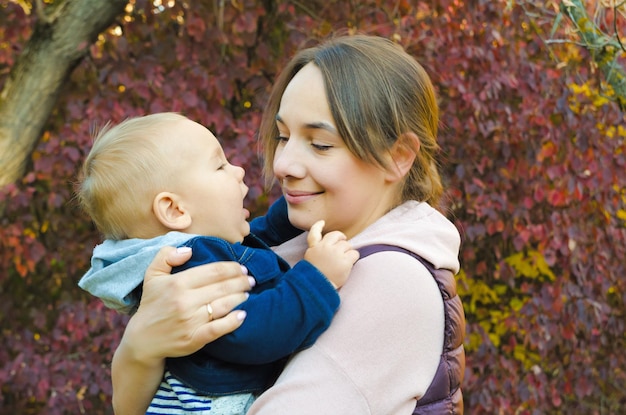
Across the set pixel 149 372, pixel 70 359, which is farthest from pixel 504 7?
pixel 149 372

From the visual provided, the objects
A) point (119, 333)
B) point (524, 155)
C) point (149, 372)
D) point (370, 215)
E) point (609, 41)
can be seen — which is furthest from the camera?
point (524, 155)

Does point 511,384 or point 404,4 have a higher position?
point 404,4

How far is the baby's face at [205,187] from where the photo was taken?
6.48ft

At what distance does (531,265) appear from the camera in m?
4.68

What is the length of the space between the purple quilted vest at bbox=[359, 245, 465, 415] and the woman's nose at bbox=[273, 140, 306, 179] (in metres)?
0.24

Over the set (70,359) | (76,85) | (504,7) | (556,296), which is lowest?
(556,296)

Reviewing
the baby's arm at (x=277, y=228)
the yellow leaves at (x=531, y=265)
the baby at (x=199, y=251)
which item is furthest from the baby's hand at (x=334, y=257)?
the yellow leaves at (x=531, y=265)

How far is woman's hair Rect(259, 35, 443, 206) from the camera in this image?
197 cm

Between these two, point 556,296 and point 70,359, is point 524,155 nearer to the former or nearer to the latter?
point 556,296

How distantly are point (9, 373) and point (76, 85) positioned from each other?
149cm

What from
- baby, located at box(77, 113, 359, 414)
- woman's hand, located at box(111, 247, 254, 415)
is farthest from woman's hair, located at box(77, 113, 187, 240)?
woman's hand, located at box(111, 247, 254, 415)

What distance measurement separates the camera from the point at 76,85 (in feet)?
13.6

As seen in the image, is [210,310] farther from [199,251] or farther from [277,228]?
[277,228]

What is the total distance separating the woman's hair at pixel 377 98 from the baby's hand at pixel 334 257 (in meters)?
0.25
